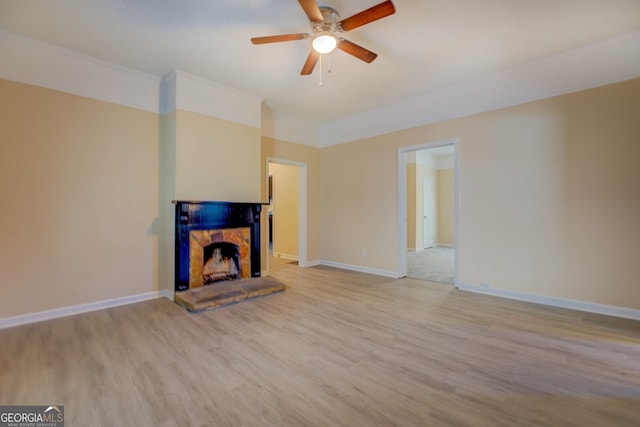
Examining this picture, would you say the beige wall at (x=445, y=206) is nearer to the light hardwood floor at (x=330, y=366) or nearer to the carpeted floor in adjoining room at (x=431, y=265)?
the carpeted floor in adjoining room at (x=431, y=265)

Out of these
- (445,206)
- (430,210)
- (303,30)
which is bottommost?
(430,210)

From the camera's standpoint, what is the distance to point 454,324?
110 inches

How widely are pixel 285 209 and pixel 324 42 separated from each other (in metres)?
4.42

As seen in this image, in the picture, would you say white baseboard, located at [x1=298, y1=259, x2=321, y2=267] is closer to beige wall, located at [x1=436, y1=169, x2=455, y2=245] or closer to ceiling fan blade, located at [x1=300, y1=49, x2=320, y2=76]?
ceiling fan blade, located at [x1=300, y1=49, x2=320, y2=76]

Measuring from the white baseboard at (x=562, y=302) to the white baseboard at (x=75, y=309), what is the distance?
4.28 metres

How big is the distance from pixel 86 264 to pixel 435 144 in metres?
4.96

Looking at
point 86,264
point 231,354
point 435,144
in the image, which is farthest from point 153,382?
point 435,144

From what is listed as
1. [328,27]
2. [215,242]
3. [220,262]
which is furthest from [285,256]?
[328,27]

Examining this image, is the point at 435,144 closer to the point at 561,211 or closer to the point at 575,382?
the point at 561,211

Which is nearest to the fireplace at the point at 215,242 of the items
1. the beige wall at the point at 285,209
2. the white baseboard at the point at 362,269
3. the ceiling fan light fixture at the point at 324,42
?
the white baseboard at the point at 362,269

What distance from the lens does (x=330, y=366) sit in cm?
205

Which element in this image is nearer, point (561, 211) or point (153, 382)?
point (153, 382)

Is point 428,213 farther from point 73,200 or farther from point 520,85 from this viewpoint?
point 73,200

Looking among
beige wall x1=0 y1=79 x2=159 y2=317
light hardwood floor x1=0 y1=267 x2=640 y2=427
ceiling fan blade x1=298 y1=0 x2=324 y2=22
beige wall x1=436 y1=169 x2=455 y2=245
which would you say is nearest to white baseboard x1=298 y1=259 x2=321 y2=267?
light hardwood floor x1=0 y1=267 x2=640 y2=427
